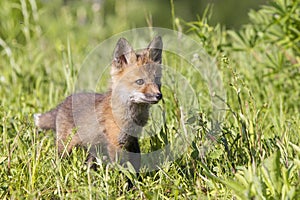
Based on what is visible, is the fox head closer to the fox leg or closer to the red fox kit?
the red fox kit

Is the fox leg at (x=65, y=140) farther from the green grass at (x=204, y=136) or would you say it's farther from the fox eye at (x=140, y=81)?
the fox eye at (x=140, y=81)

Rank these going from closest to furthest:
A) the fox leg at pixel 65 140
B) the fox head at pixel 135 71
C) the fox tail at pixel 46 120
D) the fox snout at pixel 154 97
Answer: the fox snout at pixel 154 97 < the fox head at pixel 135 71 < the fox leg at pixel 65 140 < the fox tail at pixel 46 120

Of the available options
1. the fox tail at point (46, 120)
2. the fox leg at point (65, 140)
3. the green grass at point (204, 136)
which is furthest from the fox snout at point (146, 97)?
the fox tail at point (46, 120)

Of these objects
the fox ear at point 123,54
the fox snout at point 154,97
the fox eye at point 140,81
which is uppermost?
the fox ear at point 123,54

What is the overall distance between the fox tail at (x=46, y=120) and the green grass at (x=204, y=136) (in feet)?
0.42

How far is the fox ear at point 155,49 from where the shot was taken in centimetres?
405

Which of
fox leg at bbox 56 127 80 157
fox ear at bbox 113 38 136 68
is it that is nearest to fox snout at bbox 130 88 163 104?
fox ear at bbox 113 38 136 68

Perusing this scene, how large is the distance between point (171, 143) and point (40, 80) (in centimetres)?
A: 221

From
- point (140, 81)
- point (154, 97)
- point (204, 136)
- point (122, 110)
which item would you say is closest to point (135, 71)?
point (140, 81)

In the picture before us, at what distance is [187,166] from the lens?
10.9 feet

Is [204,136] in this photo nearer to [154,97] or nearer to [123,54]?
[154,97]

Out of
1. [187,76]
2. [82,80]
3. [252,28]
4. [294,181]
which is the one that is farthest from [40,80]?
[294,181]

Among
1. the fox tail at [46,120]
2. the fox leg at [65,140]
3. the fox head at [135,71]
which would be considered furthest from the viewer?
the fox tail at [46,120]

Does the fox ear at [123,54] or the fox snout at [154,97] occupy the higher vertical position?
the fox ear at [123,54]
